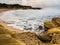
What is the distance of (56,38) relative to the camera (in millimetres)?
8938

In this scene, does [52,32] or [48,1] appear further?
[48,1]

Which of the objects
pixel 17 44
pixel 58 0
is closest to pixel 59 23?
pixel 17 44

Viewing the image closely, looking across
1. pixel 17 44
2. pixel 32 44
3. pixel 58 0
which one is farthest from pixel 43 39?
pixel 58 0

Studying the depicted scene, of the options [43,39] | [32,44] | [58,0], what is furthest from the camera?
[58,0]

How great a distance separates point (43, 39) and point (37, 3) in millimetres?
28006

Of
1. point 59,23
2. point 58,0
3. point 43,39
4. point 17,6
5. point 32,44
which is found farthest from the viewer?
point 17,6

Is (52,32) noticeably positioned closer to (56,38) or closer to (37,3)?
(56,38)

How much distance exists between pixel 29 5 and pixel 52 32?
2731 cm

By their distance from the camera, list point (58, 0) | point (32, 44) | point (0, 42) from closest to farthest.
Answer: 1. point (0, 42)
2. point (32, 44)
3. point (58, 0)

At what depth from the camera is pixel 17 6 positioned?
122ft

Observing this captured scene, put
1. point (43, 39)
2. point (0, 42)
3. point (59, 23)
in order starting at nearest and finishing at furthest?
point (0, 42) → point (43, 39) → point (59, 23)

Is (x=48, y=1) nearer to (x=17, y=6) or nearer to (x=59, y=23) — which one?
(x=17, y=6)

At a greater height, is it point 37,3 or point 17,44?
point 37,3

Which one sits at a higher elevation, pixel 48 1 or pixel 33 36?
pixel 48 1
